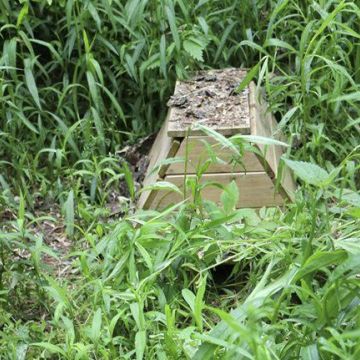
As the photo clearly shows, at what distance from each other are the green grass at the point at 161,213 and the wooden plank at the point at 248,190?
0.14 m

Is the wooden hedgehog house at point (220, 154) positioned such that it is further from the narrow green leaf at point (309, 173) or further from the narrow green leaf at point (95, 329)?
the narrow green leaf at point (309, 173)

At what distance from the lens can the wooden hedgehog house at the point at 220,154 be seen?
3742 mm

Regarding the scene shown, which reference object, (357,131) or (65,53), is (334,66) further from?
(65,53)

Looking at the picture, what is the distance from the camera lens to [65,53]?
4.55 m

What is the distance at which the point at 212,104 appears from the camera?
13.3ft

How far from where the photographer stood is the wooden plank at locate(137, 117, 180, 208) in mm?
3766

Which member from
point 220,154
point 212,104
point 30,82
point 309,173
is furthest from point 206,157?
point 309,173

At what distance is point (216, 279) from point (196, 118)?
80 centimetres

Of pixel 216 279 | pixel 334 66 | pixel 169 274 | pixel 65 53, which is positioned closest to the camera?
pixel 169 274

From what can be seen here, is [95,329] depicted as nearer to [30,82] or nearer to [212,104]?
[212,104]

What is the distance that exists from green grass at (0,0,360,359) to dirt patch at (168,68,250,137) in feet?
0.40

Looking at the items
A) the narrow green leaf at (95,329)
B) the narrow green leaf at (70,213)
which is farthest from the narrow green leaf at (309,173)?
the narrow green leaf at (70,213)

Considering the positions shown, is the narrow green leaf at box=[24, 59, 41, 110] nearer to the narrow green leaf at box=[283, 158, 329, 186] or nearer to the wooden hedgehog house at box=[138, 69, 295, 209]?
the wooden hedgehog house at box=[138, 69, 295, 209]

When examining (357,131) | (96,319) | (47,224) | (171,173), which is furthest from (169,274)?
(357,131)
